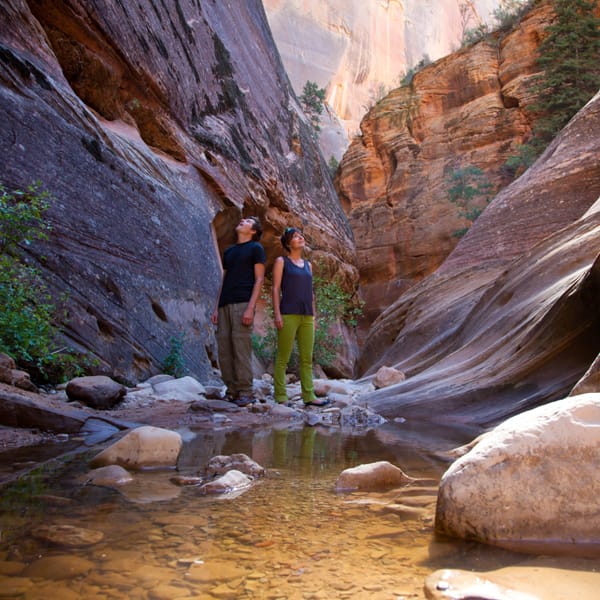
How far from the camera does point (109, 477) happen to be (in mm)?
2217

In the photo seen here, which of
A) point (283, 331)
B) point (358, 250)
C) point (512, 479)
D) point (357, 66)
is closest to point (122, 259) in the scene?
point (283, 331)

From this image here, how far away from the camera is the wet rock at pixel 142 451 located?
2.60 metres

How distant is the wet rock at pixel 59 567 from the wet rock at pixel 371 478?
1.11 m

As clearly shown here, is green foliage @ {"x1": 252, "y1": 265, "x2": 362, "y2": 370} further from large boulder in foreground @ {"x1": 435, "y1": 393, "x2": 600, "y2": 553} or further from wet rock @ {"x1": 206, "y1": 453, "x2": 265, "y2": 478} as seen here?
large boulder in foreground @ {"x1": 435, "y1": 393, "x2": 600, "y2": 553}

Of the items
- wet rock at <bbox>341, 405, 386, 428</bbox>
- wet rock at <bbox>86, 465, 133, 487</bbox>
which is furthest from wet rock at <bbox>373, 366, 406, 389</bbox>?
wet rock at <bbox>86, 465, 133, 487</bbox>

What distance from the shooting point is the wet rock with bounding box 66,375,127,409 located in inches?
179

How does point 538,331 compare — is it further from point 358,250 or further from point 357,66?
point 357,66

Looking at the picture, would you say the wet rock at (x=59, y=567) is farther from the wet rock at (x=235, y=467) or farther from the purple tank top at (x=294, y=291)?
the purple tank top at (x=294, y=291)

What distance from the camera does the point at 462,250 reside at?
1195 centimetres

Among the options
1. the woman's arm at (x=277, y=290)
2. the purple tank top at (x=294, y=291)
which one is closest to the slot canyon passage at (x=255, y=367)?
the woman's arm at (x=277, y=290)

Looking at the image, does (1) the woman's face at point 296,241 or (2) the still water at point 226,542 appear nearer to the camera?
(2) the still water at point 226,542

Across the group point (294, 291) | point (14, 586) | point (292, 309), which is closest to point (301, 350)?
point (292, 309)

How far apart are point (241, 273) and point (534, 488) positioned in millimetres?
4354

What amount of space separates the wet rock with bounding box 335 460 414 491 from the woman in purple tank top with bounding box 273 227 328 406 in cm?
337
